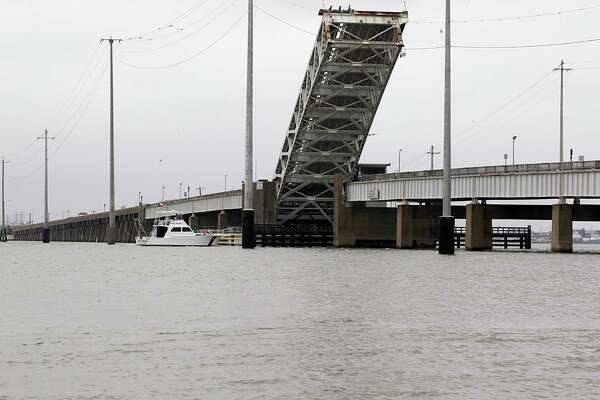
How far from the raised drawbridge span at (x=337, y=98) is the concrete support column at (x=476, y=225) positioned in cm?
1111

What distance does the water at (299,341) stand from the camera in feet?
44.4

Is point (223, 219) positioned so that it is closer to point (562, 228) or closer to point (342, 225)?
point (342, 225)

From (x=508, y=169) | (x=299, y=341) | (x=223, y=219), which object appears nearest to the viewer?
(x=299, y=341)

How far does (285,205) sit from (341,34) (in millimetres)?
32068

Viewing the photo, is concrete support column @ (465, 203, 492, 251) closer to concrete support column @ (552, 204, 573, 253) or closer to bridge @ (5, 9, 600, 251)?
bridge @ (5, 9, 600, 251)

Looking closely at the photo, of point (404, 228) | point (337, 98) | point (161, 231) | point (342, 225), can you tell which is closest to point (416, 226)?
point (404, 228)

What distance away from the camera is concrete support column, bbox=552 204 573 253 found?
253 ft

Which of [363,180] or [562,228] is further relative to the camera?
[363,180]

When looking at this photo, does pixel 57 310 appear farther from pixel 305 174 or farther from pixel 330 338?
pixel 305 174

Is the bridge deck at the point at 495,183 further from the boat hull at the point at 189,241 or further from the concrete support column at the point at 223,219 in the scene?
the concrete support column at the point at 223,219

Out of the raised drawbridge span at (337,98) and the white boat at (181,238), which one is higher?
the raised drawbridge span at (337,98)

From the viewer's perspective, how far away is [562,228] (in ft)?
257

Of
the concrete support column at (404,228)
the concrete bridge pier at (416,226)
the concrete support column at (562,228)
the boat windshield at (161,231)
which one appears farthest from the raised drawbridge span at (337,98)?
the concrete support column at (562,228)

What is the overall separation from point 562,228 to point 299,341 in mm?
63567
